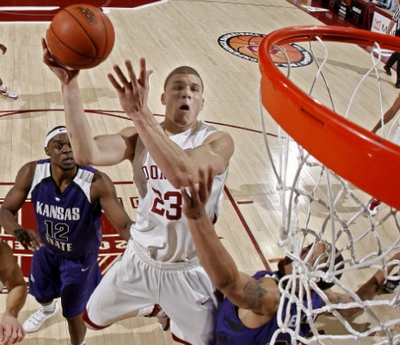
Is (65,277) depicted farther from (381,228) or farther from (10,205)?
(381,228)

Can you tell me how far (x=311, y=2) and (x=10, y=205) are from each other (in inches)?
441

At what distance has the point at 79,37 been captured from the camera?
7.97 ft

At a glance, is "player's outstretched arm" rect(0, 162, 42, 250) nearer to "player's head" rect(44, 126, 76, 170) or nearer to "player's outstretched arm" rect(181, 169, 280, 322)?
"player's head" rect(44, 126, 76, 170)

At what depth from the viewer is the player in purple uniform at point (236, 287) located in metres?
1.74

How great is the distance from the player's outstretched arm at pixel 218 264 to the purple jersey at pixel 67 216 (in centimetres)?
112

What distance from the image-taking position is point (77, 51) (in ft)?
7.80

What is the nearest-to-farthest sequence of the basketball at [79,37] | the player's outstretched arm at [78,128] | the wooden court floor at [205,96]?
the player's outstretched arm at [78,128], the basketball at [79,37], the wooden court floor at [205,96]

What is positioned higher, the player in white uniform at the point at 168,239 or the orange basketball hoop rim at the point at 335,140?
the orange basketball hoop rim at the point at 335,140

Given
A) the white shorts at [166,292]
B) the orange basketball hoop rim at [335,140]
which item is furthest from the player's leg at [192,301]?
the orange basketball hoop rim at [335,140]

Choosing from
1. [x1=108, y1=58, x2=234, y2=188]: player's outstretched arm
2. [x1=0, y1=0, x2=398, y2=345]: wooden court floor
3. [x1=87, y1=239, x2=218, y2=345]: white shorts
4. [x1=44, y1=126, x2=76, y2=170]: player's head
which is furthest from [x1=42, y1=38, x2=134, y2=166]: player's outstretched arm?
[x1=0, y1=0, x2=398, y2=345]: wooden court floor

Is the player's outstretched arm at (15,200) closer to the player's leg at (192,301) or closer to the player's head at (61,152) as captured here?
the player's head at (61,152)

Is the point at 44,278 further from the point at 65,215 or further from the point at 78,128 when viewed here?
the point at 78,128

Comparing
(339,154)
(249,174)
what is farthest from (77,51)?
(249,174)

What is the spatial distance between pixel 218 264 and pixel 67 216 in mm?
1273
